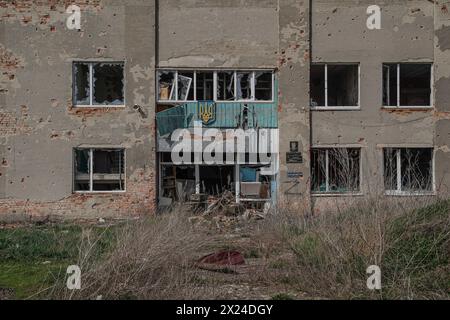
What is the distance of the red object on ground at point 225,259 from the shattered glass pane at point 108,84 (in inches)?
397

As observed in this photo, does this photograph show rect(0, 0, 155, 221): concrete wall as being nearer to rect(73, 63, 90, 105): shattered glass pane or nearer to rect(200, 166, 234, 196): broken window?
rect(73, 63, 90, 105): shattered glass pane

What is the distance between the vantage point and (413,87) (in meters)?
18.5

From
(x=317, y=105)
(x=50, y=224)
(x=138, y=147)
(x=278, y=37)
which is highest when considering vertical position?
(x=278, y=37)

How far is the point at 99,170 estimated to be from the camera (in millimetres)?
17906

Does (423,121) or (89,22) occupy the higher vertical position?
(89,22)

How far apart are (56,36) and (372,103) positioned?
34.8ft

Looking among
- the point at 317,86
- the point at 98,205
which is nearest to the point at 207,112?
the point at 317,86

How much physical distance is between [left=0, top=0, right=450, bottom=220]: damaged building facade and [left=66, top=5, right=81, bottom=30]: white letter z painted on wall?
138 mm

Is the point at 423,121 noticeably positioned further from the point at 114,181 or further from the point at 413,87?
the point at 114,181

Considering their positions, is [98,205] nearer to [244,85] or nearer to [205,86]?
[205,86]

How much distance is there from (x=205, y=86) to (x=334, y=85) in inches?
175

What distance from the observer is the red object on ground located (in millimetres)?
8594

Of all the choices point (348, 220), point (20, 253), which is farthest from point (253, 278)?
point (20, 253)

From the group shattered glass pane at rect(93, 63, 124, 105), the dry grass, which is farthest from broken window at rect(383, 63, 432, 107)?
the dry grass
